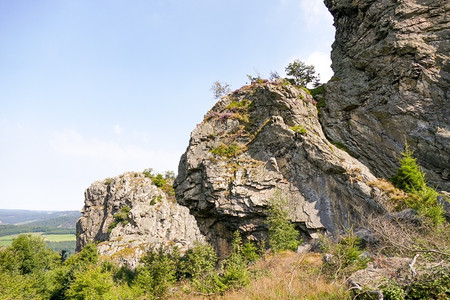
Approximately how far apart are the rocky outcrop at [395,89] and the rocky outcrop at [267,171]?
9.02ft

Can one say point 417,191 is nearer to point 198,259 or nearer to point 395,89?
point 395,89

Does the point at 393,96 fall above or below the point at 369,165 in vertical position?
above

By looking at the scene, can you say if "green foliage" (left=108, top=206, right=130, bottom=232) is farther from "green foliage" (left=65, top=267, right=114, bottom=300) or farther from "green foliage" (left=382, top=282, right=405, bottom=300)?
"green foliage" (left=382, top=282, right=405, bottom=300)

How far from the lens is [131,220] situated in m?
42.5

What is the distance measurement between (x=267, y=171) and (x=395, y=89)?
1697 cm

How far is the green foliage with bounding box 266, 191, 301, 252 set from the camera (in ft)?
77.3

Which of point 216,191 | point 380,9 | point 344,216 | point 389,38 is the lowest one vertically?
point 344,216

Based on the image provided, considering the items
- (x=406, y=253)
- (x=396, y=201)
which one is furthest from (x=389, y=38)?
(x=406, y=253)

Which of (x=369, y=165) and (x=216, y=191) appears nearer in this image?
(x=369, y=165)

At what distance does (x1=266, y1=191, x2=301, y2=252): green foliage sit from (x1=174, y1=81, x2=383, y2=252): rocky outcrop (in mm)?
1083

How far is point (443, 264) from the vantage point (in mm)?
7078

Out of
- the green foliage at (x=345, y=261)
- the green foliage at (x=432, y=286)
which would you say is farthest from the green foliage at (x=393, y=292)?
the green foliage at (x=345, y=261)

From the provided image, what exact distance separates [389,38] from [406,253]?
25.7 m

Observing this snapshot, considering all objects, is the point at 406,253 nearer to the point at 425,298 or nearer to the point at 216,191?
the point at 425,298
